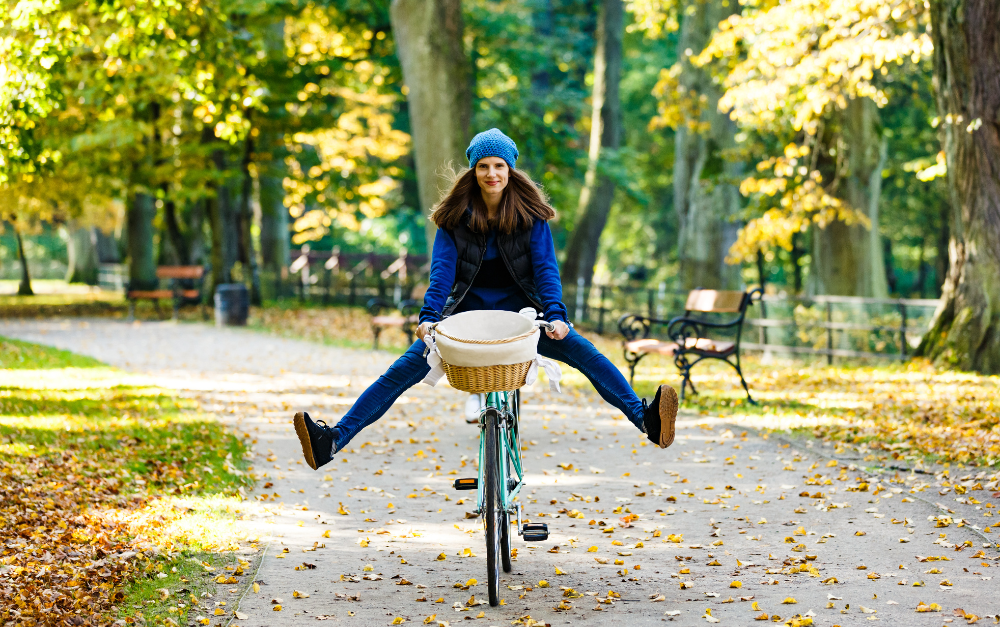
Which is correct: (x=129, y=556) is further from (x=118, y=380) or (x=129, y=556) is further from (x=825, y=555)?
(x=118, y=380)

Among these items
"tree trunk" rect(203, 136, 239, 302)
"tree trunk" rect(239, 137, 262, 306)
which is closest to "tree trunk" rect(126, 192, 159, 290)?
"tree trunk" rect(239, 137, 262, 306)

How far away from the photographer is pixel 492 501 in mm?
4328

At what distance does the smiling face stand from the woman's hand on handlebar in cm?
71

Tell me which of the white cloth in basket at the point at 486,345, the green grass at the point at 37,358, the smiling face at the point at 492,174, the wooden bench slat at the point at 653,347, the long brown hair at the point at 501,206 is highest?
the smiling face at the point at 492,174

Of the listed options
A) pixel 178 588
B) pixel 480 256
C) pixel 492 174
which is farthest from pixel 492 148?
pixel 178 588

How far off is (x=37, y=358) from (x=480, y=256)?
1064cm

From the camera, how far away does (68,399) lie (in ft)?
32.5

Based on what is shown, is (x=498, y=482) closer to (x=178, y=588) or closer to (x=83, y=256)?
→ (x=178, y=588)

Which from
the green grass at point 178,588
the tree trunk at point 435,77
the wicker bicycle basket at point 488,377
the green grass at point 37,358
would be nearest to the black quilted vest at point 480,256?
the wicker bicycle basket at point 488,377

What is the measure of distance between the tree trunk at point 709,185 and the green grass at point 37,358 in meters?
11.9

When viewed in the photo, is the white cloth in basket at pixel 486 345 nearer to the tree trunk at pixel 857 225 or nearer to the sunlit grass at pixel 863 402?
the sunlit grass at pixel 863 402

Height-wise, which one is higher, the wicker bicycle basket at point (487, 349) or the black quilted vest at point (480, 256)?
the black quilted vest at point (480, 256)

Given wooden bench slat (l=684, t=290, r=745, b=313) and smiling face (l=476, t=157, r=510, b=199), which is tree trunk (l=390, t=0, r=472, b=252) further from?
smiling face (l=476, t=157, r=510, b=199)

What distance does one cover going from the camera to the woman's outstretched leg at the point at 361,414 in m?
4.48
